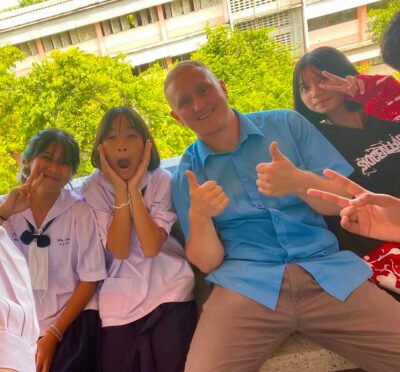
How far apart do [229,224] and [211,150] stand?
0.93ft

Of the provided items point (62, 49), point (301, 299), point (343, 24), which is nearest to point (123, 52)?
point (62, 49)

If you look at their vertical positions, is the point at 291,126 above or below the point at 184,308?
above

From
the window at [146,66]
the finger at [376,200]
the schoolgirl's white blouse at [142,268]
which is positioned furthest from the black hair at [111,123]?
the window at [146,66]

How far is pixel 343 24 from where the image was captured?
11.7ft

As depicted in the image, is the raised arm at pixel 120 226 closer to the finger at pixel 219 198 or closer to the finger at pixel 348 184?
the finger at pixel 219 198

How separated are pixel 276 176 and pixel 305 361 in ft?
1.84

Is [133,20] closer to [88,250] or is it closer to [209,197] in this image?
[88,250]

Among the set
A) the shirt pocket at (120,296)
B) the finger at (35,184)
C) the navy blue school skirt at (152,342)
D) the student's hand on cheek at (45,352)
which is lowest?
the navy blue school skirt at (152,342)

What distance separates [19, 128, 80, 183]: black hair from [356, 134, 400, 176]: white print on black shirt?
1.09 metres

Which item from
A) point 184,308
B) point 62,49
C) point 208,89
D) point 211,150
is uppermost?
point 62,49

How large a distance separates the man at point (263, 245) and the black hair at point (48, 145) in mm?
417

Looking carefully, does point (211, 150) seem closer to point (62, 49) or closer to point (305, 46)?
point (305, 46)

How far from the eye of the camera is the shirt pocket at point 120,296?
1.18m

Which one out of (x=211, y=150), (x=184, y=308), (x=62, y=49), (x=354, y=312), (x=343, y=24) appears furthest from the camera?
(x=62, y=49)
